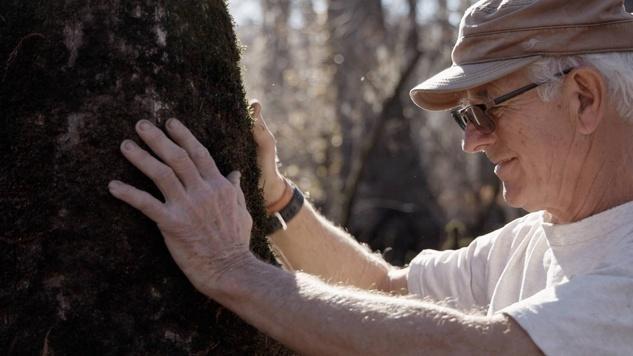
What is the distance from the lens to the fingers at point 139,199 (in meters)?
2.45

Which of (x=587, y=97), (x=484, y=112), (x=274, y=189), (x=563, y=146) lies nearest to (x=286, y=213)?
(x=274, y=189)

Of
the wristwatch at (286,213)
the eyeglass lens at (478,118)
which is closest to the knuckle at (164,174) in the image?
the wristwatch at (286,213)

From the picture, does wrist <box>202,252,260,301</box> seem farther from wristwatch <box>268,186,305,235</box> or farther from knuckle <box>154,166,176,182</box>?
wristwatch <box>268,186,305,235</box>

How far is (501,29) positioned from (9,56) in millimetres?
1537

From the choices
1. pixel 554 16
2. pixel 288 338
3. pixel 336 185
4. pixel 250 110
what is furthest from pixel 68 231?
pixel 336 185

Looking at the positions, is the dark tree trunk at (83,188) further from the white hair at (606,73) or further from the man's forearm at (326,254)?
the white hair at (606,73)

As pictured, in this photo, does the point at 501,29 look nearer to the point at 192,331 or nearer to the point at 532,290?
the point at 532,290

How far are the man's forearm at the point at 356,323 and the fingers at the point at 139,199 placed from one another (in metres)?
0.27

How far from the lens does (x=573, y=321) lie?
244cm

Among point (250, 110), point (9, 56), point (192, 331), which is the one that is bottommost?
point (192, 331)

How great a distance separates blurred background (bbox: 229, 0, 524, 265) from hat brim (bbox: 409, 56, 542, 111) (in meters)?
7.93

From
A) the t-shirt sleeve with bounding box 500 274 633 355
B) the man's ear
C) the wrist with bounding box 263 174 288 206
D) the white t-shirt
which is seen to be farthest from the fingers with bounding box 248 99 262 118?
the t-shirt sleeve with bounding box 500 274 633 355

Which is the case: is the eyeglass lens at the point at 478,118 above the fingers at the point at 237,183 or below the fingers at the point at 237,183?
above

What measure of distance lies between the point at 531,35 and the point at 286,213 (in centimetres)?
121
